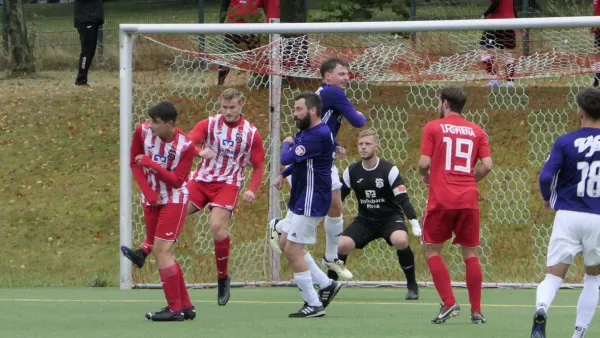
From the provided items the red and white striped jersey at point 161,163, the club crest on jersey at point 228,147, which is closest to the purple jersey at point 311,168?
the red and white striped jersey at point 161,163

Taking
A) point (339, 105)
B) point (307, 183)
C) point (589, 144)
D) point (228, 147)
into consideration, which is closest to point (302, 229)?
point (307, 183)

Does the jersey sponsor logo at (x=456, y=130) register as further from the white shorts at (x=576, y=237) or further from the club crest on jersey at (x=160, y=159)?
the club crest on jersey at (x=160, y=159)

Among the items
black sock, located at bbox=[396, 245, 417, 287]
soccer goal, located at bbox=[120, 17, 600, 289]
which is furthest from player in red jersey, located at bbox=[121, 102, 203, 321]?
black sock, located at bbox=[396, 245, 417, 287]

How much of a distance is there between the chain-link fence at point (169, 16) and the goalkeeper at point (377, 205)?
709 cm

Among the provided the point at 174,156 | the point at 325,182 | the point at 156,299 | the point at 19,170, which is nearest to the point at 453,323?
the point at 325,182

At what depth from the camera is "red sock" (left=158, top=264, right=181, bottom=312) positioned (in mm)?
7461

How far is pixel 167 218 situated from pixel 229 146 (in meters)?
1.29

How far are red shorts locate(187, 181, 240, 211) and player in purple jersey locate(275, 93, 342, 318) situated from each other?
1.01 metres

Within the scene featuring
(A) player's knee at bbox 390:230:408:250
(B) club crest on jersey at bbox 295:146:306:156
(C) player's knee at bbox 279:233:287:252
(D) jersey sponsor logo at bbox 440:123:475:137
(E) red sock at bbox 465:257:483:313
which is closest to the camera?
(D) jersey sponsor logo at bbox 440:123:475:137

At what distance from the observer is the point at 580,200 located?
20.9 ft

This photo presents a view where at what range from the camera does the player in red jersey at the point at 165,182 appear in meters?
7.46

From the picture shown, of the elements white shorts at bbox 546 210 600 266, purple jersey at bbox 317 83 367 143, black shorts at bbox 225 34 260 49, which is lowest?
white shorts at bbox 546 210 600 266

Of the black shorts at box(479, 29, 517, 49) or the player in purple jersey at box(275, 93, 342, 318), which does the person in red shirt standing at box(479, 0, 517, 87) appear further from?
the player in purple jersey at box(275, 93, 342, 318)

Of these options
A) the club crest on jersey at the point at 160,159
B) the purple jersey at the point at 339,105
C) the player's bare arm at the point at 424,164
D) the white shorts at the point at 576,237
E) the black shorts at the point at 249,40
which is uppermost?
the black shorts at the point at 249,40
